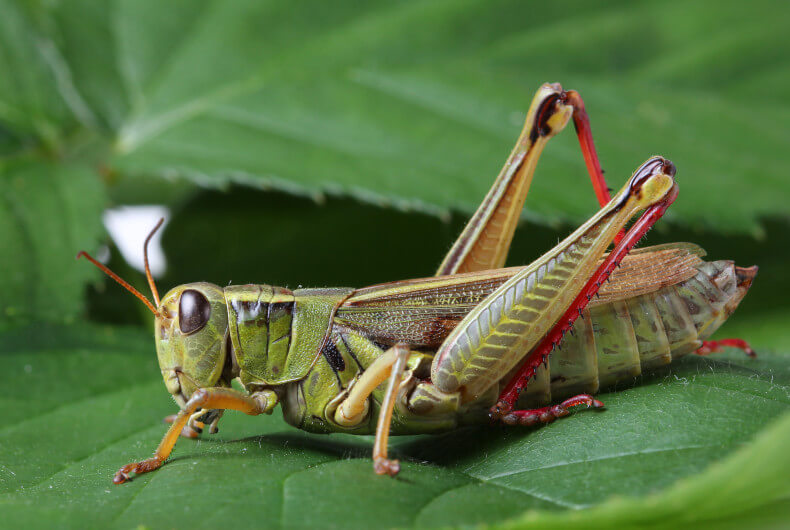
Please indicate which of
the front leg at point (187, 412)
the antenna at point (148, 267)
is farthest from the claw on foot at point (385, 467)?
the antenna at point (148, 267)

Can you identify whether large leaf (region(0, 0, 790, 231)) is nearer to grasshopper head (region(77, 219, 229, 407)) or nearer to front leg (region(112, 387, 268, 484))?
grasshopper head (region(77, 219, 229, 407))

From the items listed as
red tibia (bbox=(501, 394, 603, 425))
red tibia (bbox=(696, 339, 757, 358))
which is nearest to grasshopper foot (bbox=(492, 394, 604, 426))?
red tibia (bbox=(501, 394, 603, 425))

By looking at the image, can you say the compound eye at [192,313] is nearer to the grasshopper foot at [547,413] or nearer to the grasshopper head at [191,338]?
the grasshopper head at [191,338]

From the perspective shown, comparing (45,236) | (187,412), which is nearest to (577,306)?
(187,412)

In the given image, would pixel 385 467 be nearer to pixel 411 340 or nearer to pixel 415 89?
pixel 411 340

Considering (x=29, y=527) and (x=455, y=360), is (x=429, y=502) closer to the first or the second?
(x=455, y=360)
